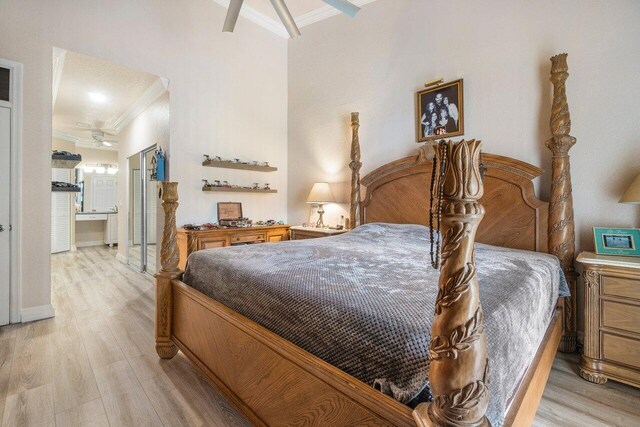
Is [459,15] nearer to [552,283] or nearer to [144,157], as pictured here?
[552,283]

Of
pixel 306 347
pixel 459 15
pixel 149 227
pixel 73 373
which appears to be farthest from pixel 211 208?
pixel 459 15

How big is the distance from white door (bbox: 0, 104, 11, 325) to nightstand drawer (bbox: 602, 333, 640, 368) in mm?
4624

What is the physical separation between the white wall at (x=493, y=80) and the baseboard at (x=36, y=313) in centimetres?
318

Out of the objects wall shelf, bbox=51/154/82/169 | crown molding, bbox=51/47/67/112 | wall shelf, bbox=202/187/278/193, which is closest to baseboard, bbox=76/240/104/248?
wall shelf, bbox=51/154/82/169

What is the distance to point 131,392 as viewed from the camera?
1721mm

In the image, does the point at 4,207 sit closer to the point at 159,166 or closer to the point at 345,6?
the point at 159,166

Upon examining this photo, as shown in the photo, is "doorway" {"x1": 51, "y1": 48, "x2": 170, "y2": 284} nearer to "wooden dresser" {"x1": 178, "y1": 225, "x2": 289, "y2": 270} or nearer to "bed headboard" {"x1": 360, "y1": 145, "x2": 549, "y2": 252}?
"wooden dresser" {"x1": 178, "y1": 225, "x2": 289, "y2": 270}

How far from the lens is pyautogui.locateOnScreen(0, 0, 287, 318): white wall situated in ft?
9.00

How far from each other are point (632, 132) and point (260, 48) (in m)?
4.38

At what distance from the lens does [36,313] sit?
2.76 metres

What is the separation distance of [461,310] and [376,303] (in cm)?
42

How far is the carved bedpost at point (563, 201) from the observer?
Result: 2.22 metres

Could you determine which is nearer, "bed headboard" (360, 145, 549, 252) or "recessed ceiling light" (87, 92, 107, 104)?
"bed headboard" (360, 145, 549, 252)

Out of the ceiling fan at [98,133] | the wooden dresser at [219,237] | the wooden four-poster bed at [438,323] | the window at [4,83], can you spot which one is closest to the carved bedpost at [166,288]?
the wooden four-poster bed at [438,323]
